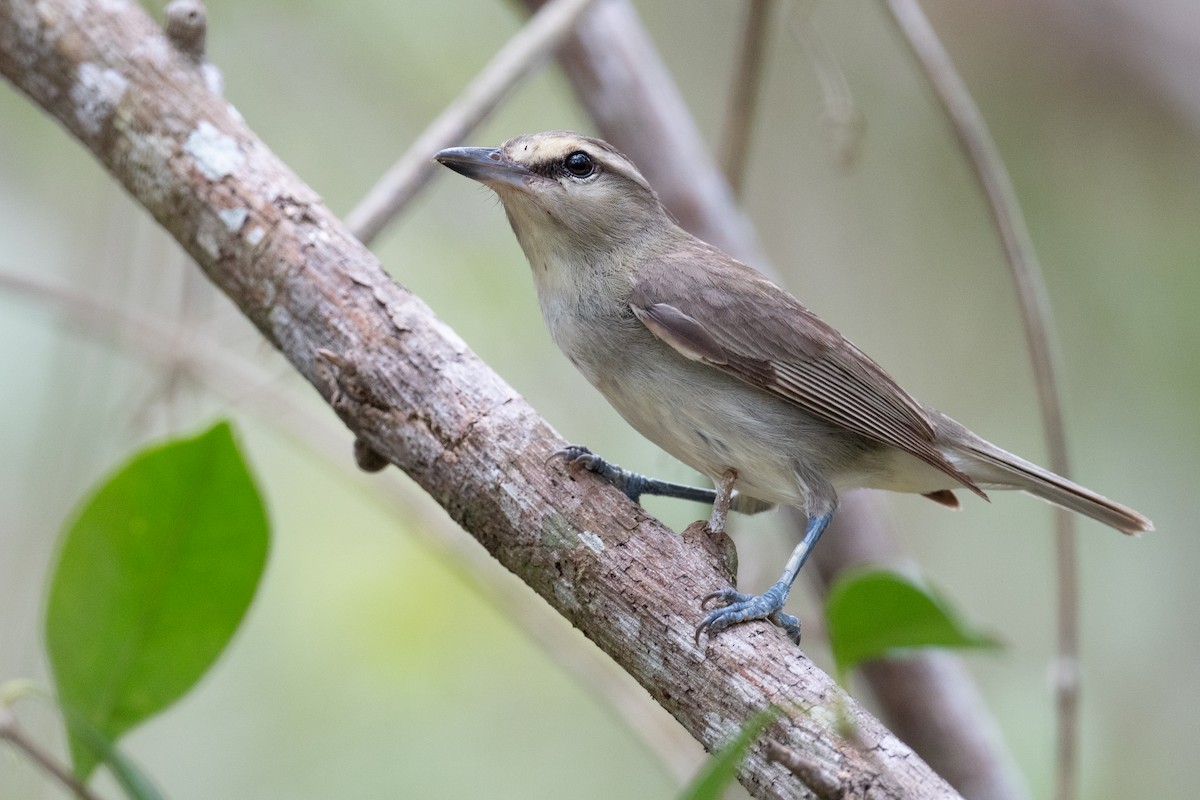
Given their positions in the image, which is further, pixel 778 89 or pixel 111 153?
→ pixel 778 89

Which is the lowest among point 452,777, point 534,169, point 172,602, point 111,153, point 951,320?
point 452,777

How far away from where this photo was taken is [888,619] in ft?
8.71

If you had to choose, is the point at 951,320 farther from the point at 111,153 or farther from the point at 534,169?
the point at 111,153

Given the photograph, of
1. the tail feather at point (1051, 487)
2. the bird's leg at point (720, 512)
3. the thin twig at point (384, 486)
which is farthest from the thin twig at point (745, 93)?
the bird's leg at point (720, 512)

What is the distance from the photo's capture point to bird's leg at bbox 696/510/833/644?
2.13 metres

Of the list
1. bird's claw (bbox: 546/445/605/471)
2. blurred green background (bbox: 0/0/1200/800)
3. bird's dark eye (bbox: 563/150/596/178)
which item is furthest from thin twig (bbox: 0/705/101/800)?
blurred green background (bbox: 0/0/1200/800)

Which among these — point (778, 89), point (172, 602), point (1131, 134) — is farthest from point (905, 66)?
point (172, 602)

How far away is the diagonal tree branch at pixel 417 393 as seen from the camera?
2.02 metres

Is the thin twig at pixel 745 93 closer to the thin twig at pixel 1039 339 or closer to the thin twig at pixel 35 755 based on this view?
the thin twig at pixel 1039 339

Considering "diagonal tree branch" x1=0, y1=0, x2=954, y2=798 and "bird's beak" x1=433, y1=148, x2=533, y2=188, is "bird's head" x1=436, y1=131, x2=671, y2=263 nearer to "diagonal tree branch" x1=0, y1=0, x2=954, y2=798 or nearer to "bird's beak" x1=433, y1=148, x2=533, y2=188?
"bird's beak" x1=433, y1=148, x2=533, y2=188

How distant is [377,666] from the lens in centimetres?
527

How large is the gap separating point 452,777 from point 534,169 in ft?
12.9

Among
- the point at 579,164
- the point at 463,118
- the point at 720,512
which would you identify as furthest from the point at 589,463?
the point at 463,118

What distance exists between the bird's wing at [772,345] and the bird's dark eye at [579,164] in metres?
0.32
